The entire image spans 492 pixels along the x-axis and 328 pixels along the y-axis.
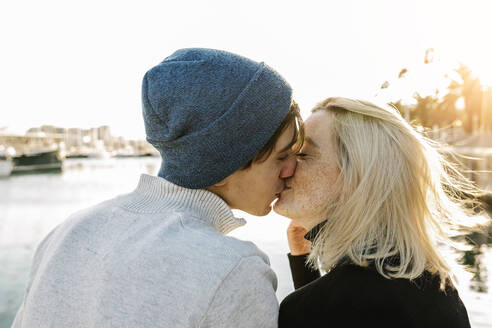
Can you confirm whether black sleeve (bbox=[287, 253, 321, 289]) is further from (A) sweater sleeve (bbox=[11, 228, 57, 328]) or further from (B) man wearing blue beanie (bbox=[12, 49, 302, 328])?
(A) sweater sleeve (bbox=[11, 228, 57, 328])

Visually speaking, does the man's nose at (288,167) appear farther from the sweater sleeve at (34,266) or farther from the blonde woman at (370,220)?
the sweater sleeve at (34,266)

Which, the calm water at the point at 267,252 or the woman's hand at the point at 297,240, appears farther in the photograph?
the calm water at the point at 267,252

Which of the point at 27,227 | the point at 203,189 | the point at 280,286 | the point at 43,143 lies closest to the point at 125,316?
the point at 203,189

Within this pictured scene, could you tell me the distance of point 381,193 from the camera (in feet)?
6.32

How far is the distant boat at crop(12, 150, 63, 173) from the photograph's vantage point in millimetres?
67562

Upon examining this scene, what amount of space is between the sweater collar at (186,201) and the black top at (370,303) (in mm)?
377

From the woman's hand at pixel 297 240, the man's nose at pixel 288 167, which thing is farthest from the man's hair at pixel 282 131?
the woman's hand at pixel 297 240

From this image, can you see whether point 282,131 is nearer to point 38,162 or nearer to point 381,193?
point 381,193

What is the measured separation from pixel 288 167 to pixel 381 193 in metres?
0.40

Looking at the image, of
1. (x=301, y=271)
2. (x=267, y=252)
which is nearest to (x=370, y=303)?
(x=301, y=271)

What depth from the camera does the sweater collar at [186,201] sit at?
1.55 m

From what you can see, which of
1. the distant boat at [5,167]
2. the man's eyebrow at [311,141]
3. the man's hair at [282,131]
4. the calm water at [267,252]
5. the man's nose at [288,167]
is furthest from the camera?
the distant boat at [5,167]

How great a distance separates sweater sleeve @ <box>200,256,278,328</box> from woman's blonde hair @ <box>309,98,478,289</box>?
Result: 48cm

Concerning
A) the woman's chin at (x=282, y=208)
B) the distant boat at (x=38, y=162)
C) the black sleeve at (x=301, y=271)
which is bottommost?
the distant boat at (x=38, y=162)
